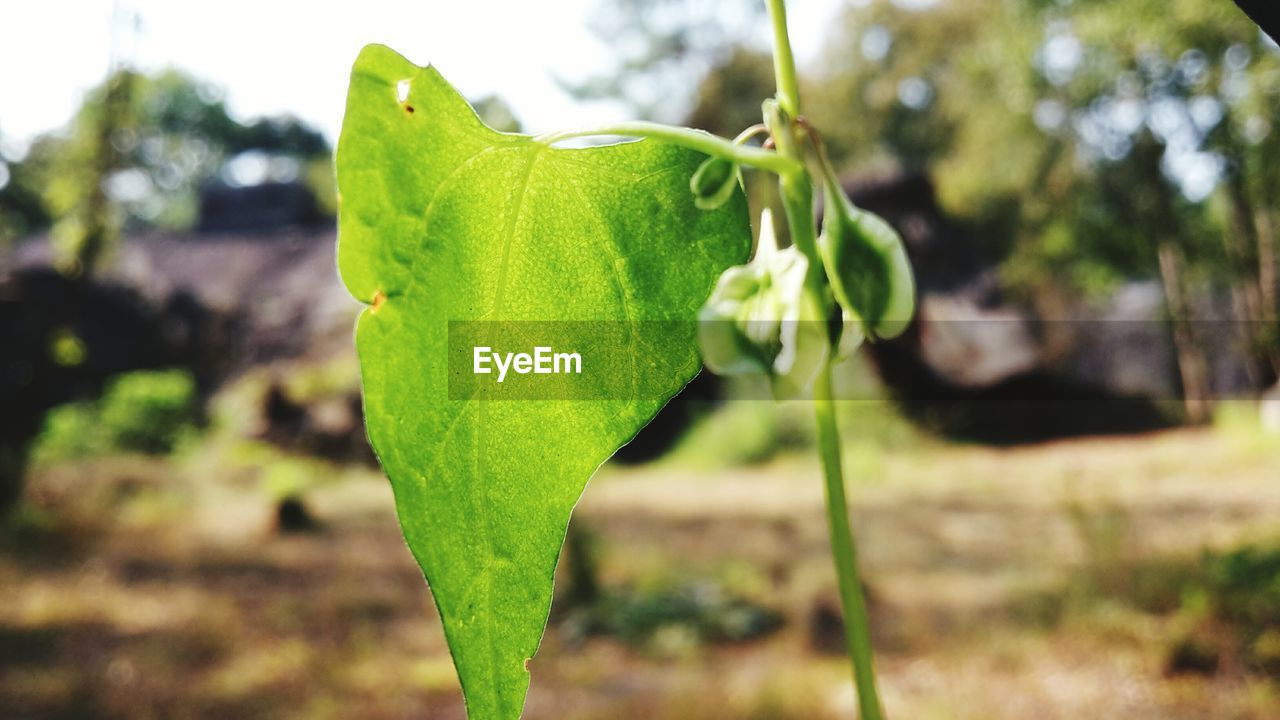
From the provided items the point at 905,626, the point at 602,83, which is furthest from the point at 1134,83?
the point at 905,626

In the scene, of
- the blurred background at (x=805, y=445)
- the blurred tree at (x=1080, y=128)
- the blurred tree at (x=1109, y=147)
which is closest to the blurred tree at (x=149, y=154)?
the blurred background at (x=805, y=445)

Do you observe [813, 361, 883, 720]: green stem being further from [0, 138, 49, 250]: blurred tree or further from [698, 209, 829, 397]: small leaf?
[0, 138, 49, 250]: blurred tree

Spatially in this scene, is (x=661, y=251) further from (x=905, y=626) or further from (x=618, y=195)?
(x=905, y=626)

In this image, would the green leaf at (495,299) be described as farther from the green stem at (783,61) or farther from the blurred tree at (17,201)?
the blurred tree at (17,201)

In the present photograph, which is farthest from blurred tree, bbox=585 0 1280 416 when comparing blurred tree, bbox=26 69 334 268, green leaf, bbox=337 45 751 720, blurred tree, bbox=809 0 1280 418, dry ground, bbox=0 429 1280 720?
green leaf, bbox=337 45 751 720

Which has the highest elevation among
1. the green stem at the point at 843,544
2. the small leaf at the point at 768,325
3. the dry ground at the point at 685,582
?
the small leaf at the point at 768,325

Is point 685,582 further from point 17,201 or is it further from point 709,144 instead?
point 17,201
